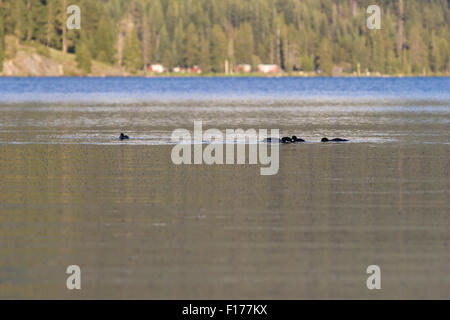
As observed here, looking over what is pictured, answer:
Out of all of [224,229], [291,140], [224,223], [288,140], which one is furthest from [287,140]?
[224,229]

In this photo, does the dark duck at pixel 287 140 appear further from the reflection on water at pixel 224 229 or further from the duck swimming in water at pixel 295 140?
the reflection on water at pixel 224 229

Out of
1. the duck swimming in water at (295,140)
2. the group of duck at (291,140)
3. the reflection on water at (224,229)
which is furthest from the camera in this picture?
the duck swimming in water at (295,140)

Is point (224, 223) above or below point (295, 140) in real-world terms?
below

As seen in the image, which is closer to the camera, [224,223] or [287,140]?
[224,223]

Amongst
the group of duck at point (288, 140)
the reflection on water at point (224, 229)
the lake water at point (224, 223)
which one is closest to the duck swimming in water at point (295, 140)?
the group of duck at point (288, 140)

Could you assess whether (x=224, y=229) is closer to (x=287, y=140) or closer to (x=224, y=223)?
(x=224, y=223)

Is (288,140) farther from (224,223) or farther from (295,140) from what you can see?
(224,223)

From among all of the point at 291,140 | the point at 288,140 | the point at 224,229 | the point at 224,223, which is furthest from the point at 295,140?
the point at 224,229

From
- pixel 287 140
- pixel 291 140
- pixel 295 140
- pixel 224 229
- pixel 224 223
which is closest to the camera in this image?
pixel 224 229

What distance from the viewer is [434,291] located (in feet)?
51.0

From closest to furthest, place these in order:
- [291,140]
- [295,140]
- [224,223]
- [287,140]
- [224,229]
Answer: [224,229], [224,223], [287,140], [291,140], [295,140]

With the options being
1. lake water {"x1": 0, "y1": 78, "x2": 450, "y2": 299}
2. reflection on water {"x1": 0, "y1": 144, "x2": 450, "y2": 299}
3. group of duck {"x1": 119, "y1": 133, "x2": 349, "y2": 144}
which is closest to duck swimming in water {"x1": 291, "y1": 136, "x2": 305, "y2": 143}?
group of duck {"x1": 119, "y1": 133, "x2": 349, "y2": 144}

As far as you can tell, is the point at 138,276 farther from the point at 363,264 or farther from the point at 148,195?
the point at 148,195

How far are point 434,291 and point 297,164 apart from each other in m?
17.8
